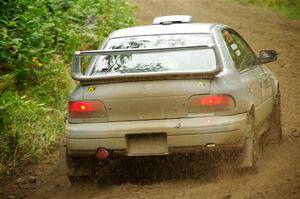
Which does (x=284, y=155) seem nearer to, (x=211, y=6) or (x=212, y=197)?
(x=212, y=197)

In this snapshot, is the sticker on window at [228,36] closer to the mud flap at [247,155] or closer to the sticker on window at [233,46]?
the sticker on window at [233,46]

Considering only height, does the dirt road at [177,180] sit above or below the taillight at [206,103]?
below

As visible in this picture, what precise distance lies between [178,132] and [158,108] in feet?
0.94

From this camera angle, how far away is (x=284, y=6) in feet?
81.0

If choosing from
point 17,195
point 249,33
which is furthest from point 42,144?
point 249,33

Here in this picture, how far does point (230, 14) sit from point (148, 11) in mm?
2847

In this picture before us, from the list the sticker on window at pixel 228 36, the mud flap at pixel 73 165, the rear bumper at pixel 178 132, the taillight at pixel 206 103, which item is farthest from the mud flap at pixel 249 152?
the mud flap at pixel 73 165

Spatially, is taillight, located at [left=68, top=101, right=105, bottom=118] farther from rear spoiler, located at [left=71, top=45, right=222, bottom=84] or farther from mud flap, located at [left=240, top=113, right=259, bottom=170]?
mud flap, located at [left=240, top=113, right=259, bottom=170]

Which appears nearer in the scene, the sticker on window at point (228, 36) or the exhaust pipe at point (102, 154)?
the exhaust pipe at point (102, 154)

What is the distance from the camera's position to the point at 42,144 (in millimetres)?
8273

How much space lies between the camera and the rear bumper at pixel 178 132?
20.0 ft

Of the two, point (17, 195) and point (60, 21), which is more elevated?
point (60, 21)

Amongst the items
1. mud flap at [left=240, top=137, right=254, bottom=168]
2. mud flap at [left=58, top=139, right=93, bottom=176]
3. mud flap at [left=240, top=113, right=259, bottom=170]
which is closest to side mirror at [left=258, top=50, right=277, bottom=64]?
mud flap at [left=240, top=113, right=259, bottom=170]

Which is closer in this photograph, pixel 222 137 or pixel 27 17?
pixel 222 137
